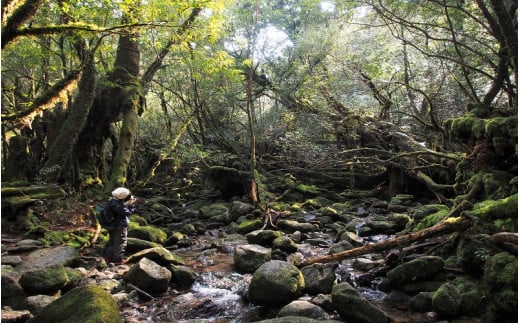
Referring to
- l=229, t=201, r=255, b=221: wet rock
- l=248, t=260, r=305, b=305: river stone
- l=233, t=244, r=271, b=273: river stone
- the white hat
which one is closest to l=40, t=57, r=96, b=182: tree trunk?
the white hat

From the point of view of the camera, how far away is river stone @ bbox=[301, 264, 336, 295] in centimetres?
610

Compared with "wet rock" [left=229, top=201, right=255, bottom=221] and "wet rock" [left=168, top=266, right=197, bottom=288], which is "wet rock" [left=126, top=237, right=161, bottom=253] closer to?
"wet rock" [left=168, top=266, right=197, bottom=288]

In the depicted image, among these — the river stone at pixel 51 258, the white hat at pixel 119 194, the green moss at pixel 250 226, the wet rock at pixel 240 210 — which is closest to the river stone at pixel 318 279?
the white hat at pixel 119 194

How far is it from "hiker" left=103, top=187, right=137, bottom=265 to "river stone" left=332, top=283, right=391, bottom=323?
5172 millimetres

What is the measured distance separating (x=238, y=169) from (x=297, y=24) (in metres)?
10.4

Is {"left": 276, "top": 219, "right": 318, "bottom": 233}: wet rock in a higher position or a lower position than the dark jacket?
lower

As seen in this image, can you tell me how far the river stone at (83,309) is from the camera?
165 inches

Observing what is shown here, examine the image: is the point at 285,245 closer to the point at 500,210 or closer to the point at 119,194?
the point at 119,194

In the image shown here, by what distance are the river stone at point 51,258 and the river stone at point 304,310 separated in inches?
174

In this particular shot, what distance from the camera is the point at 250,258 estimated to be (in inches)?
A: 309

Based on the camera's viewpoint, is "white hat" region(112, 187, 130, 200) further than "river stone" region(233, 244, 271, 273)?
Yes

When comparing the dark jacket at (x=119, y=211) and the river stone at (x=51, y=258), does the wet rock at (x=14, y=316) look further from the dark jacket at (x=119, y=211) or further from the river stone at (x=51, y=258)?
the dark jacket at (x=119, y=211)

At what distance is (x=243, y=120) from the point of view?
2206 cm

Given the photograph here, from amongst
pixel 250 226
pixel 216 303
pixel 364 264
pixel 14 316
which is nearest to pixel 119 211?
pixel 216 303
